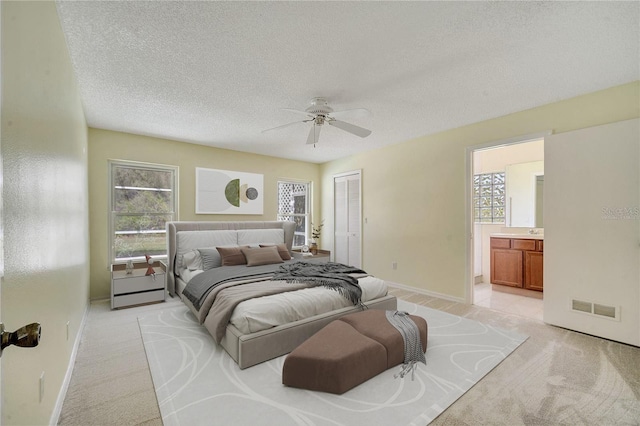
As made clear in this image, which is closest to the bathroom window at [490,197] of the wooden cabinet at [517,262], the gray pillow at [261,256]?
the wooden cabinet at [517,262]

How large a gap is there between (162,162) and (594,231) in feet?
19.2

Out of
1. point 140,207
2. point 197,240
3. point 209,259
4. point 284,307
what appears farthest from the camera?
point 140,207

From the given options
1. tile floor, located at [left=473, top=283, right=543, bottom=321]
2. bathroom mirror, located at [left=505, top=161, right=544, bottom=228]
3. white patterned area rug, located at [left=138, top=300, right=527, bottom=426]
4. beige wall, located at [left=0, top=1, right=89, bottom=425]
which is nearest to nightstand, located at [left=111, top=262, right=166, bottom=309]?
white patterned area rug, located at [left=138, top=300, right=527, bottom=426]

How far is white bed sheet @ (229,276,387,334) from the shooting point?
8.02 ft

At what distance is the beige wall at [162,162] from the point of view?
421 centimetres

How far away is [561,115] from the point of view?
3.32 meters

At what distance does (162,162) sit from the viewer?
15.6 ft

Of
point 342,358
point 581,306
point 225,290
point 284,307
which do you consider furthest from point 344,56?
point 581,306

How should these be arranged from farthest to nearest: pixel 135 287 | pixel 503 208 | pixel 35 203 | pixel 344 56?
pixel 503 208, pixel 135 287, pixel 344 56, pixel 35 203

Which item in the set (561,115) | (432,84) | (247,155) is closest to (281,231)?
(247,155)

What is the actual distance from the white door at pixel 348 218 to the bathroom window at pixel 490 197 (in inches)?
90.4

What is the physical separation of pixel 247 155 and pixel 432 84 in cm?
384

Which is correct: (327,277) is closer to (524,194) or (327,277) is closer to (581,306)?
(581,306)

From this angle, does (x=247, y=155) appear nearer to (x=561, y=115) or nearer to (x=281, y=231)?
(x=281, y=231)
